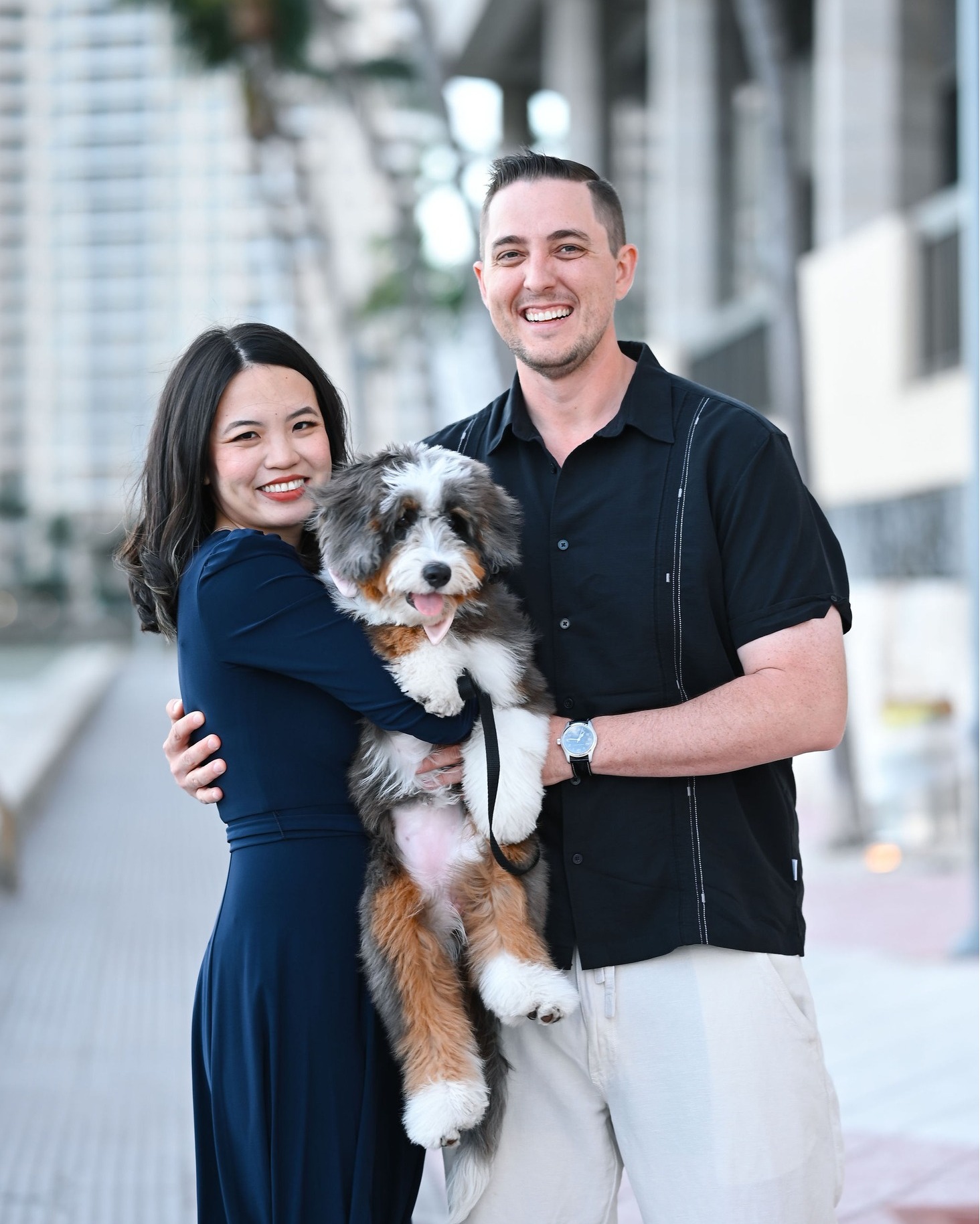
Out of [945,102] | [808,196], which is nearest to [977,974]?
[945,102]

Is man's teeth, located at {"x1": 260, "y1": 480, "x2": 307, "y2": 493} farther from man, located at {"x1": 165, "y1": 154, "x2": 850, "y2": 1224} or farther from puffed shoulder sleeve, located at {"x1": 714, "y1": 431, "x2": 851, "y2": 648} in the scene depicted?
puffed shoulder sleeve, located at {"x1": 714, "y1": 431, "x2": 851, "y2": 648}

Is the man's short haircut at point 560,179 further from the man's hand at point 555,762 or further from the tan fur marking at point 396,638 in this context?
the man's hand at point 555,762

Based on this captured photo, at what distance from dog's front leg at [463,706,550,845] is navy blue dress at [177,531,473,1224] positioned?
0.28ft

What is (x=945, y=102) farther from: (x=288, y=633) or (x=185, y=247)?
(x=185, y=247)

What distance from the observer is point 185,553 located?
117 inches

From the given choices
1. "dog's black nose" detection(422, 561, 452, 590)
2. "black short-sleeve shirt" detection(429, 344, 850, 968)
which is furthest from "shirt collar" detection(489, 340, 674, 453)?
"dog's black nose" detection(422, 561, 452, 590)

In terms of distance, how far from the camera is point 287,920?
8.86 ft

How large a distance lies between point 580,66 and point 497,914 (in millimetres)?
19645

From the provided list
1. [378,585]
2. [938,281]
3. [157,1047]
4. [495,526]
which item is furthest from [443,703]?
[938,281]

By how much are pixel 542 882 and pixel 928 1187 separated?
276cm

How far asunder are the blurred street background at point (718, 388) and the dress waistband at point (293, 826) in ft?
2.95

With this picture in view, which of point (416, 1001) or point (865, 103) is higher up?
point (865, 103)

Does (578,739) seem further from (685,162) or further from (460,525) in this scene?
(685,162)

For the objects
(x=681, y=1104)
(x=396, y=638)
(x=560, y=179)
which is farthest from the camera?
(x=560, y=179)
